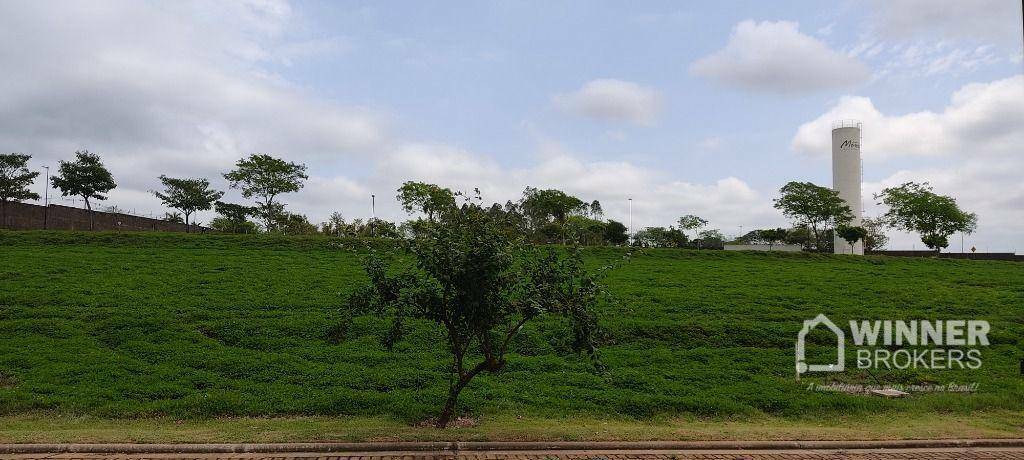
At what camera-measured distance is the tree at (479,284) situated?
27.0ft

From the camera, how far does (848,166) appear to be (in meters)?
51.6

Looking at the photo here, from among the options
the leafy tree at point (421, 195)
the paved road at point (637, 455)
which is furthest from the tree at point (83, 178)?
the paved road at point (637, 455)

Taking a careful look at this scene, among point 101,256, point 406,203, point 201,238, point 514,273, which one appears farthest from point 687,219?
point 514,273

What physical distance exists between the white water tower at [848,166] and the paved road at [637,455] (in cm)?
4706

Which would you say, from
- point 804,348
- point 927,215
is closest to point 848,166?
point 927,215

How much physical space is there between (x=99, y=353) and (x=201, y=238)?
16.3 m

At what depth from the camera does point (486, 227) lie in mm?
8500

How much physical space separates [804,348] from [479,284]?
31.4 feet

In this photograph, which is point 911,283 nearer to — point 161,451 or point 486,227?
point 486,227

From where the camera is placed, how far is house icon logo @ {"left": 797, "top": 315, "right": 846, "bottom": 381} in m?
13.1

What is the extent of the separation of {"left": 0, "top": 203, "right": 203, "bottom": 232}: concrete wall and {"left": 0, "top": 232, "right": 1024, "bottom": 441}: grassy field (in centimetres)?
1805

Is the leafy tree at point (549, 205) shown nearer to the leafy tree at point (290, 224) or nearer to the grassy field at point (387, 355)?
the leafy tree at point (290, 224)

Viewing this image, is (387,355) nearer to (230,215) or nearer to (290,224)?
(290,224)

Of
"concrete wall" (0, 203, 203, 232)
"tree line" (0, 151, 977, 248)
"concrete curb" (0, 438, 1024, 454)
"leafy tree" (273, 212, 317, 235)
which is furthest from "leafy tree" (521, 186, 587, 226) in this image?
"concrete curb" (0, 438, 1024, 454)
